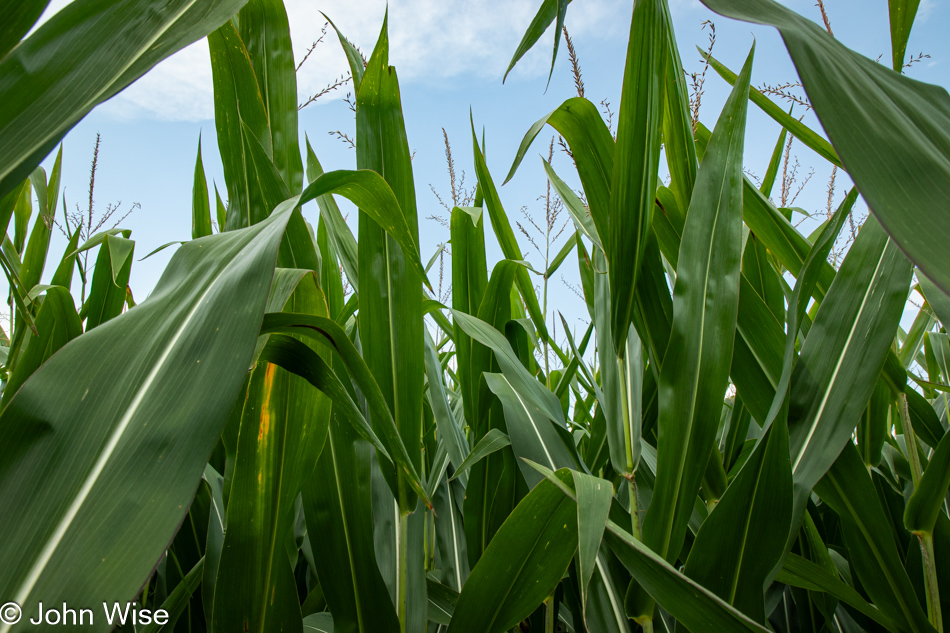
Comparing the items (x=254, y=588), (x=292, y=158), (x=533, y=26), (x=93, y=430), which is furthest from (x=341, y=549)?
(x=533, y=26)

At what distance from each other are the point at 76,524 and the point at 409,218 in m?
0.45

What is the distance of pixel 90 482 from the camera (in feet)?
0.79

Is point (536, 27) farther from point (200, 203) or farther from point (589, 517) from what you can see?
point (200, 203)

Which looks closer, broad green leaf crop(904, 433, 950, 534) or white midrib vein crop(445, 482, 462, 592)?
broad green leaf crop(904, 433, 950, 534)

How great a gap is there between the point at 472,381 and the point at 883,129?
23.6 inches

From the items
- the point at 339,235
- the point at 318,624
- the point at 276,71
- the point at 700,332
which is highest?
the point at 276,71

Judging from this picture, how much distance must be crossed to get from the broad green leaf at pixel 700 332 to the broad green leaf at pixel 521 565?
0.09 metres

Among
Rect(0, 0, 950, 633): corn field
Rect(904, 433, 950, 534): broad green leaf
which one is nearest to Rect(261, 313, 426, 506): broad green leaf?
Rect(0, 0, 950, 633): corn field

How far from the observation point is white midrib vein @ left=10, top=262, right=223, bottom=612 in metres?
0.22

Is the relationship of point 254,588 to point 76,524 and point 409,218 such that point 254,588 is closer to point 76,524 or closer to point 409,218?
point 76,524

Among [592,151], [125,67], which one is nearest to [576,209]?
[592,151]

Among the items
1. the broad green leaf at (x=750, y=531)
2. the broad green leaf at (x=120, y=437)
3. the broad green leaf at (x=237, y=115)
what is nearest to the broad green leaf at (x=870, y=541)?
the broad green leaf at (x=750, y=531)

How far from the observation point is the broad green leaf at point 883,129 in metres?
0.23

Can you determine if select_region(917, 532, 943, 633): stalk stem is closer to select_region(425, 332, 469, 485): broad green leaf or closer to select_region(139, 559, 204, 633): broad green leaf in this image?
select_region(425, 332, 469, 485): broad green leaf
